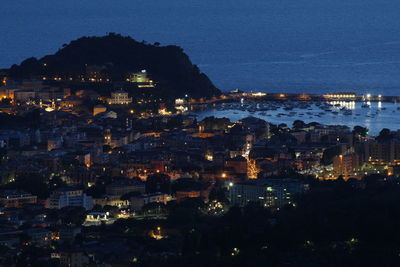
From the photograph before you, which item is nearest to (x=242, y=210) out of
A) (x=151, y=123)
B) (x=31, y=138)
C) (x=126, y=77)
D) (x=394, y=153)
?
(x=394, y=153)

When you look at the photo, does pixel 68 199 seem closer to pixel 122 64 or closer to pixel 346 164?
pixel 346 164

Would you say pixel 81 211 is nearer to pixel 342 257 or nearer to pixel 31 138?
pixel 342 257

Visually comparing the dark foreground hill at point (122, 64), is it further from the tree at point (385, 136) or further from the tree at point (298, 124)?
the tree at point (385, 136)

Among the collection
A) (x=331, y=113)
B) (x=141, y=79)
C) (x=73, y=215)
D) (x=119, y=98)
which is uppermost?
(x=141, y=79)

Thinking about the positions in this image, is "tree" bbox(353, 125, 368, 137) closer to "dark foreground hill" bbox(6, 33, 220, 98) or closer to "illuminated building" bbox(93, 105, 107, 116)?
"illuminated building" bbox(93, 105, 107, 116)

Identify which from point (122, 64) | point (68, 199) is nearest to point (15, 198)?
point (68, 199)
